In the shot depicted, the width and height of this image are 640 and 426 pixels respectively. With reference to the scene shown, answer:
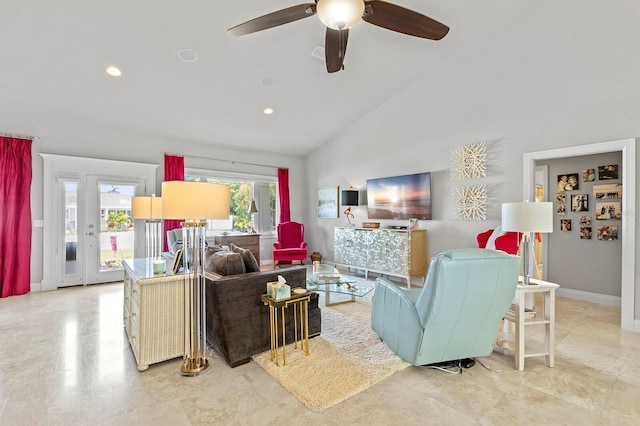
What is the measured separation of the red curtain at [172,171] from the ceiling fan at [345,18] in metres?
4.04

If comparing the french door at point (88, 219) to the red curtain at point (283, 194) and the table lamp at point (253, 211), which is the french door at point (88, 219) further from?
the red curtain at point (283, 194)

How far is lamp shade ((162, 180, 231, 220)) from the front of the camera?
2.18 m

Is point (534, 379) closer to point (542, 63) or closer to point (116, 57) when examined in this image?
point (542, 63)

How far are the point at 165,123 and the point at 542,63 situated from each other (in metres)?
5.60

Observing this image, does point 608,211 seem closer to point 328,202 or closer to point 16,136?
point 328,202

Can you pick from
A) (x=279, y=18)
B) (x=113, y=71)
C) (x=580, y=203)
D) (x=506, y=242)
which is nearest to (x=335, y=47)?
(x=279, y=18)

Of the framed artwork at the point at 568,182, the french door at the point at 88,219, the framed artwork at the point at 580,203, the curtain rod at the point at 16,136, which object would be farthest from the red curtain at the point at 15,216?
the framed artwork at the point at 580,203

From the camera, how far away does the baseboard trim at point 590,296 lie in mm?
4041

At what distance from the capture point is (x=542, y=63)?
12.7ft

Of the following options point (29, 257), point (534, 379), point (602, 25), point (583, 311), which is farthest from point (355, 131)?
point (29, 257)

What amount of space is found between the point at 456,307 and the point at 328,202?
491cm

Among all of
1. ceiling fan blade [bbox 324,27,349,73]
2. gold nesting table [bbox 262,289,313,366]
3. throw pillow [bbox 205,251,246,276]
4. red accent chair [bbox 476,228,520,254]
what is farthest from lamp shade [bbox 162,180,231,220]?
red accent chair [bbox 476,228,520,254]

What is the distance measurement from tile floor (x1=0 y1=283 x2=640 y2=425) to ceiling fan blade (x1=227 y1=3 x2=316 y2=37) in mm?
2543

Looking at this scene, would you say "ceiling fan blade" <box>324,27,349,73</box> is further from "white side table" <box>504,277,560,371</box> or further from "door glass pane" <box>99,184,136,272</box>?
"door glass pane" <box>99,184,136,272</box>
